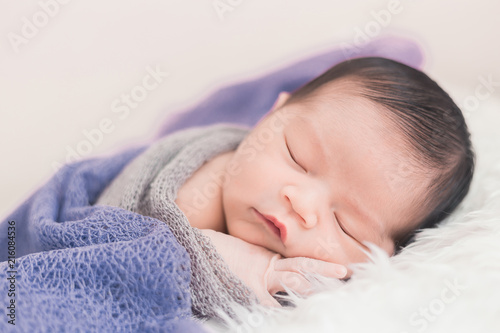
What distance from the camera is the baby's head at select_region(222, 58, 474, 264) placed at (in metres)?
1.02

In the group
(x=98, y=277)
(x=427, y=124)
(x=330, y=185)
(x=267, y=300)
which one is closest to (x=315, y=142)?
(x=330, y=185)

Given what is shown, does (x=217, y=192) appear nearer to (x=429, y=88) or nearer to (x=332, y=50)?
(x=429, y=88)

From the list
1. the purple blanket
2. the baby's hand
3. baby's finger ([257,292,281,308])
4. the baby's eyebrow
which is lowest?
baby's finger ([257,292,281,308])

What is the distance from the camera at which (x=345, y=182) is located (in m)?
1.03

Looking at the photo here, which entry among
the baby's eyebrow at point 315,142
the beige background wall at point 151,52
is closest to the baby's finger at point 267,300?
the baby's eyebrow at point 315,142

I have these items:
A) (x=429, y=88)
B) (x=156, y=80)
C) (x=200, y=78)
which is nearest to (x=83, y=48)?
(x=156, y=80)

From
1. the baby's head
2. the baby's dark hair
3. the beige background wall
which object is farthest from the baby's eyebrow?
the beige background wall

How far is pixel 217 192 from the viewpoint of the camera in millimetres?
1159

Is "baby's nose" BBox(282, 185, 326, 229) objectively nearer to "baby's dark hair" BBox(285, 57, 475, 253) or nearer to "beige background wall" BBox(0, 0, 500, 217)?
"baby's dark hair" BBox(285, 57, 475, 253)

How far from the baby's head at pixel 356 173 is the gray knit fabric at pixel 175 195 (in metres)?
0.14

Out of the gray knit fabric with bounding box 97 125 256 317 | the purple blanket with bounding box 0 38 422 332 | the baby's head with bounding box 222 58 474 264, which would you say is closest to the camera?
the purple blanket with bounding box 0 38 422 332

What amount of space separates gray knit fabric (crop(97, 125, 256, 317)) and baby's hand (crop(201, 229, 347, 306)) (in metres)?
0.06

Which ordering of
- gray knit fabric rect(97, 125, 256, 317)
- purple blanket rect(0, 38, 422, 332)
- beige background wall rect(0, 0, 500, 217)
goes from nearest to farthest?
purple blanket rect(0, 38, 422, 332), gray knit fabric rect(97, 125, 256, 317), beige background wall rect(0, 0, 500, 217)

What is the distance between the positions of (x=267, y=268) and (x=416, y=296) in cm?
31
